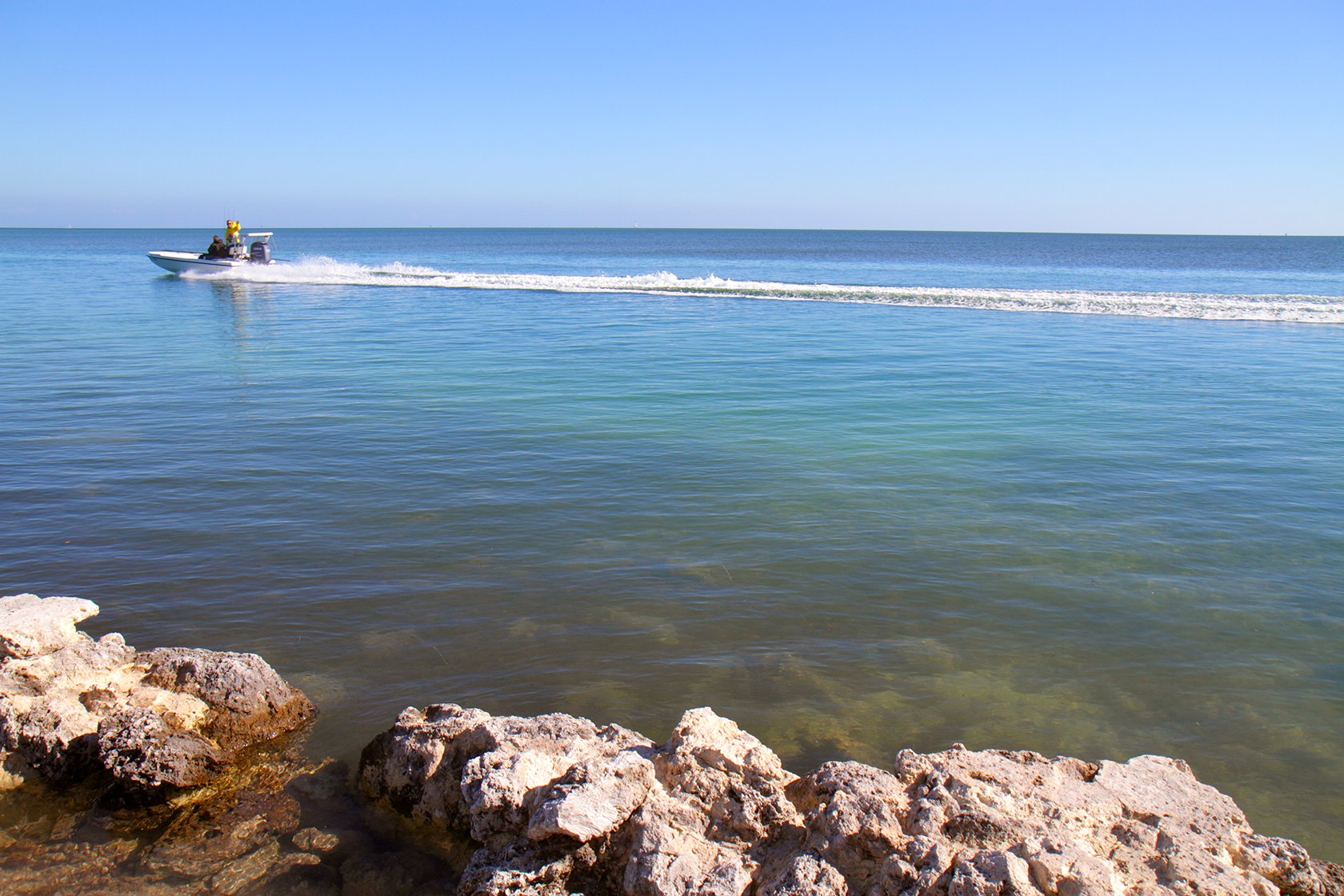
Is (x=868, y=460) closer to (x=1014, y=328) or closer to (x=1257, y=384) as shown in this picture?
(x=1257, y=384)

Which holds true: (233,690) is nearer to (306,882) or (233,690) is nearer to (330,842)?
(330,842)

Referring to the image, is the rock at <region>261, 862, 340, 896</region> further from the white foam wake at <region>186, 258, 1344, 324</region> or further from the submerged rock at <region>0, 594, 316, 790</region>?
the white foam wake at <region>186, 258, 1344, 324</region>

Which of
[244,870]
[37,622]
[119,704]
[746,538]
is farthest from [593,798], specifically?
[746,538]

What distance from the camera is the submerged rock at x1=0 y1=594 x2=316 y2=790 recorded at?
13.6 feet

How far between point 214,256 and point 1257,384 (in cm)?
3710

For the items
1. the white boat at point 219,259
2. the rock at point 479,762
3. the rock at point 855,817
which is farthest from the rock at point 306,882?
the white boat at point 219,259

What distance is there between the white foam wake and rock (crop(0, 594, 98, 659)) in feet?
85.6

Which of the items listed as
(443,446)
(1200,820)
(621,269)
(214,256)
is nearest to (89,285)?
(214,256)

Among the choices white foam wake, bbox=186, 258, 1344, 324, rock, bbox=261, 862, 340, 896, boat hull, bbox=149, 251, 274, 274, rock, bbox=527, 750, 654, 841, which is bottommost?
rock, bbox=261, 862, 340, 896

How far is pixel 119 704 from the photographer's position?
446 centimetres

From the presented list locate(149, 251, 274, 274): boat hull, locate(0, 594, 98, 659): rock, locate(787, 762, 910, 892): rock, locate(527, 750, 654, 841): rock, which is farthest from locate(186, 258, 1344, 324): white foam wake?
locate(0, 594, 98, 659): rock

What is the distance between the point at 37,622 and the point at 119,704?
0.77 m

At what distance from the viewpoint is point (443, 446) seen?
10086 mm

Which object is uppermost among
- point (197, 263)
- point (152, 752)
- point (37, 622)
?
point (197, 263)
